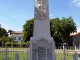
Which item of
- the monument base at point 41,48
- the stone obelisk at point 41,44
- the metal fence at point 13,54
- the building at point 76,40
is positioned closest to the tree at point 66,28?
the building at point 76,40

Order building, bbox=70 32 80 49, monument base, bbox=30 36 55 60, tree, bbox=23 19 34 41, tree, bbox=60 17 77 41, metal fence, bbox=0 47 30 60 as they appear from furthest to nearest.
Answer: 1. building, bbox=70 32 80 49
2. tree, bbox=23 19 34 41
3. tree, bbox=60 17 77 41
4. monument base, bbox=30 36 55 60
5. metal fence, bbox=0 47 30 60

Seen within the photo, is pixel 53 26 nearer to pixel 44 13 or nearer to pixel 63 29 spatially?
pixel 63 29

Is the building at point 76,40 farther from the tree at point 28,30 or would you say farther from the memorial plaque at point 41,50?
the memorial plaque at point 41,50

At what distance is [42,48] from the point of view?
25.6 feet

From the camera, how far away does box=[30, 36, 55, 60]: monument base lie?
7762mm

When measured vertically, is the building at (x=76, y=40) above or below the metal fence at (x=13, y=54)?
above

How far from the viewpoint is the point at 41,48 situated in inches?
307

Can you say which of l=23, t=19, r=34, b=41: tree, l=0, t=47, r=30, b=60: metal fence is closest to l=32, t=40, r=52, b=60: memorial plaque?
l=0, t=47, r=30, b=60: metal fence

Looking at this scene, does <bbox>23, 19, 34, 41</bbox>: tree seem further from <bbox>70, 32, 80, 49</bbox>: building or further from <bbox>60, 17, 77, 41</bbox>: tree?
<bbox>70, 32, 80, 49</bbox>: building

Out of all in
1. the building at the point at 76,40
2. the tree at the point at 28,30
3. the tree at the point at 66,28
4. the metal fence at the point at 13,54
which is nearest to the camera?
the metal fence at the point at 13,54

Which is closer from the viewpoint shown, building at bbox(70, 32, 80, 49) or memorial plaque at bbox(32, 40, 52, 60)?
memorial plaque at bbox(32, 40, 52, 60)

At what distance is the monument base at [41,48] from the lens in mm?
7762

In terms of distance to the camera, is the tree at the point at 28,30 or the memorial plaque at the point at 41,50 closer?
the memorial plaque at the point at 41,50

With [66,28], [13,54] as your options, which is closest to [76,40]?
[66,28]
